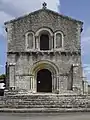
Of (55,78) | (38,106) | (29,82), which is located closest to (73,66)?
(55,78)

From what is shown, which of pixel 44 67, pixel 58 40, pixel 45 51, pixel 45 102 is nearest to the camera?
pixel 45 102

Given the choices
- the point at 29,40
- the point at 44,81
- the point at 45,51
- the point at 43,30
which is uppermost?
the point at 43,30

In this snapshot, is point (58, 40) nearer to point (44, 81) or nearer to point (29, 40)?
point (29, 40)

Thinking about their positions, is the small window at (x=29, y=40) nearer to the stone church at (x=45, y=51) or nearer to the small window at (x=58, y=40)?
the stone church at (x=45, y=51)

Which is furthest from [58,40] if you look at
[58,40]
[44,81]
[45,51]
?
[44,81]

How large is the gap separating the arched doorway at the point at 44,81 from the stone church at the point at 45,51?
2.45 m

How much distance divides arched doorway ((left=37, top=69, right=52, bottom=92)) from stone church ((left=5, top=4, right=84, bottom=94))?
2.45 meters

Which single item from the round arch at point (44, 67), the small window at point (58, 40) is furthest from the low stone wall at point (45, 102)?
the small window at point (58, 40)

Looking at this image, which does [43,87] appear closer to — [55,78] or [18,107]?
[55,78]

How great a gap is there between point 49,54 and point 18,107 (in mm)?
10550

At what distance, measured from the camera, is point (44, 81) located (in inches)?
1725

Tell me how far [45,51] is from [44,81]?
17.2ft

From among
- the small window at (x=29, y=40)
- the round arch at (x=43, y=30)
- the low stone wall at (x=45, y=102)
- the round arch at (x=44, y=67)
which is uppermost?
the round arch at (x=43, y=30)

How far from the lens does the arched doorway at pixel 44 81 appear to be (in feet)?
141
